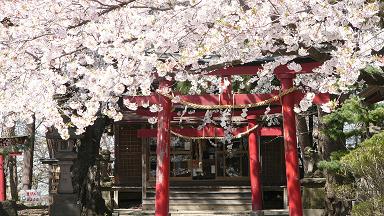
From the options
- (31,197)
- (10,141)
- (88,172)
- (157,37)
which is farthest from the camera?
(31,197)

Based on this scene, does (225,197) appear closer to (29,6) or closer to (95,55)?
(95,55)

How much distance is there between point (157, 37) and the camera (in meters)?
6.89

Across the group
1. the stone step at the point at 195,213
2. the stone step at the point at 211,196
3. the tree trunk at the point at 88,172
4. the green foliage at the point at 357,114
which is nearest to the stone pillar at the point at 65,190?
the stone step at the point at 195,213

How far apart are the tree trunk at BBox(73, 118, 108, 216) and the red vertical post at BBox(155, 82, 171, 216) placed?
517 cm

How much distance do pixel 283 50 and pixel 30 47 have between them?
145 inches

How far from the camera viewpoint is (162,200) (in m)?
10.2

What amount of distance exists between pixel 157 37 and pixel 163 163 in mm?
3887

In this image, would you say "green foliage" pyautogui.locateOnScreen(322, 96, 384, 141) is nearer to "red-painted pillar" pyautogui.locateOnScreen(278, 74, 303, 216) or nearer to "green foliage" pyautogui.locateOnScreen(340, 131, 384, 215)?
"red-painted pillar" pyautogui.locateOnScreen(278, 74, 303, 216)

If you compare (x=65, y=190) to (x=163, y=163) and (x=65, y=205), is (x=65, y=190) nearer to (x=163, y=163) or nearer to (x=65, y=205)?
(x=65, y=205)

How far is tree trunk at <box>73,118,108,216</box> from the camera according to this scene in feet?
49.3

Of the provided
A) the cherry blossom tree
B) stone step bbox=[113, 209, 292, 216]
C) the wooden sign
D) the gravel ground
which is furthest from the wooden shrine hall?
the cherry blossom tree

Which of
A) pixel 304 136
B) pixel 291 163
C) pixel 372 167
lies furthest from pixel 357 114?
pixel 304 136

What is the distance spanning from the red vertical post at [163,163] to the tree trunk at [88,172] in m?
5.17

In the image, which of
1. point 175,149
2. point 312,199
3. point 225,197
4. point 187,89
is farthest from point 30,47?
point 175,149
